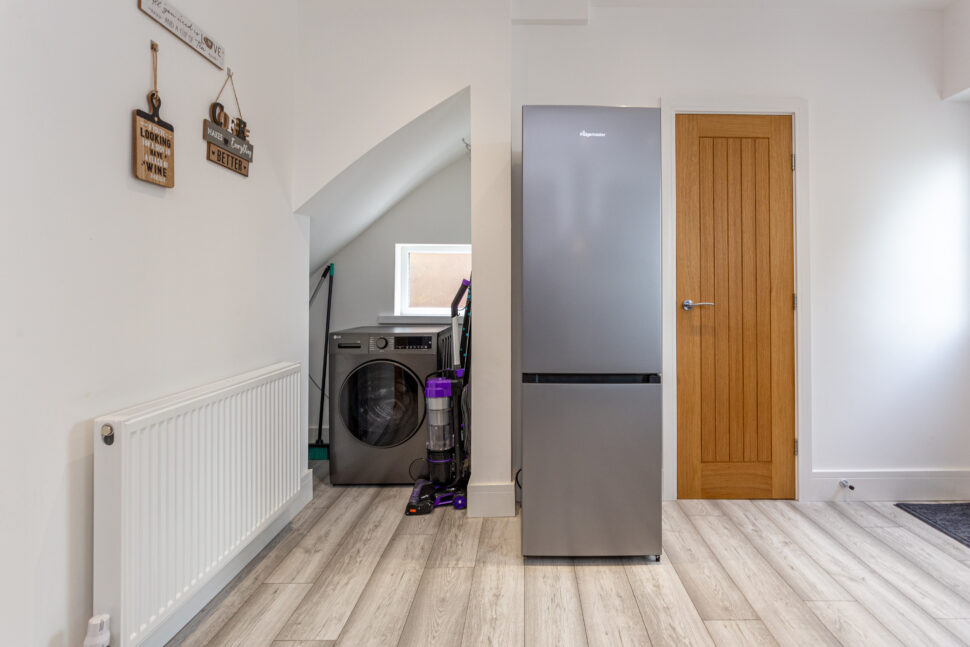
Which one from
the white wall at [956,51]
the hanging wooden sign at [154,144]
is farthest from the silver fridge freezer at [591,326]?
the white wall at [956,51]

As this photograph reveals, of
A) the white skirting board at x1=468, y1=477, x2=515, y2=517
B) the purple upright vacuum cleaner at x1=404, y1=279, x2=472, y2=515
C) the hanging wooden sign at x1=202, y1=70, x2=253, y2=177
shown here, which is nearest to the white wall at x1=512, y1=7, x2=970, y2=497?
the white skirting board at x1=468, y1=477, x2=515, y2=517

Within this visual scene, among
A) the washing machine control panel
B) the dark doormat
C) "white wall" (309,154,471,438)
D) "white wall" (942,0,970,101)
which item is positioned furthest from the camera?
"white wall" (309,154,471,438)

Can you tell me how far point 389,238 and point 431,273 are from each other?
0.36m

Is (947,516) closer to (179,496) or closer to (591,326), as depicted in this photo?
(591,326)

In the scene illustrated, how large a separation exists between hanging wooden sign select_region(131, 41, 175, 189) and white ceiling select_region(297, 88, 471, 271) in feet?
2.97

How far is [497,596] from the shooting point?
1.77m

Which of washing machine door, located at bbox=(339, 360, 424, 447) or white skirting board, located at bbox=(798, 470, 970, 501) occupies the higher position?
washing machine door, located at bbox=(339, 360, 424, 447)

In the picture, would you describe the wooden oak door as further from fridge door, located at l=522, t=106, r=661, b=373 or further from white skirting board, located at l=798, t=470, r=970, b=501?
fridge door, located at l=522, t=106, r=661, b=373

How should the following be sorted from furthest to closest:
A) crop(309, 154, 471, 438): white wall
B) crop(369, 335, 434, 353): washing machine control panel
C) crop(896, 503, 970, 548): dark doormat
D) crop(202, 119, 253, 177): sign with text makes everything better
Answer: crop(309, 154, 471, 438): white wall < crop(369, 335, 434, 353): washing machine control panel < crop(896, 503, 970, 548): dark doormat < crop(202, 119, 253, 177): sign with text makes everything better

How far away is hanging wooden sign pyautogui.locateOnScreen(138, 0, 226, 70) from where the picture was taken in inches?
57.4

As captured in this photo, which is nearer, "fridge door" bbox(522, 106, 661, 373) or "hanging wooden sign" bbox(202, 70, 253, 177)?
"hanging wooden sign" bbox(202, 70, 253, 177)

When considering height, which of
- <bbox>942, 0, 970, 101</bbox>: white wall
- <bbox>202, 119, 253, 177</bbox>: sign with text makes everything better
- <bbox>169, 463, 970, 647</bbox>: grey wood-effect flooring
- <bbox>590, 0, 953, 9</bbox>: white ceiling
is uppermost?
<bbox>590, 0, 953, 9</bbox>: white ceiling

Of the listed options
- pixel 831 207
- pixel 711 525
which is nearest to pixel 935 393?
pixel 831 207

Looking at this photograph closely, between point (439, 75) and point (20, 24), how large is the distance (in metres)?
1.66
